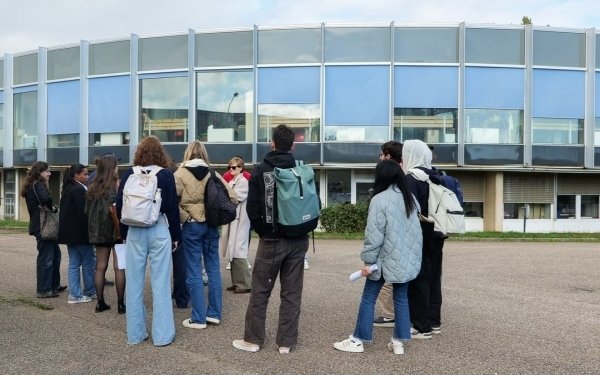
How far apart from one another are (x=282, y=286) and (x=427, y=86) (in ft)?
60.7

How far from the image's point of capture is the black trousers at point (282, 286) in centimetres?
523

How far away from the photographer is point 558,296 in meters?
8.02

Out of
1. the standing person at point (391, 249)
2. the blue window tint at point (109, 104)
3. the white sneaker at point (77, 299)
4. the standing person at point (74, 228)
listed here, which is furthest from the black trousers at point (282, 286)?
the blue window tint at point (109, 104)

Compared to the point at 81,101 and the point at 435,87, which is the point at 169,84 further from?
the point at 435,87

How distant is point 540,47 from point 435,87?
454 centimetres

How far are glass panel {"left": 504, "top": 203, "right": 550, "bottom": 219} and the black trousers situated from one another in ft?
64.0

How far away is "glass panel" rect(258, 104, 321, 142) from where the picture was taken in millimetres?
22688

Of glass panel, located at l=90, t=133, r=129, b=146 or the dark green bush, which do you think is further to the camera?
glass panel, located at l=90, t=133, r=129, b=146

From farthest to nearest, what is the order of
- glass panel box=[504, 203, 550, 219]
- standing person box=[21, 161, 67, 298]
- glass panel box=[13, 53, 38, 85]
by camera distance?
glass panel box=[13, 53, 38, 85]
glass panel box=[504, 203, 550, 219]
standing person box=[21, 161, 67, 298]

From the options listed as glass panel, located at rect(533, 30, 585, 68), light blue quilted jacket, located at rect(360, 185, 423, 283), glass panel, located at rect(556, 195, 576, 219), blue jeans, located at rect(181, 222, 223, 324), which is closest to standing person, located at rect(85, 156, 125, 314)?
blue jeans, located at rect(181, 222, 223, 324)

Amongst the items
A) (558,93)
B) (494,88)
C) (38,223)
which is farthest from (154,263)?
(558,93)

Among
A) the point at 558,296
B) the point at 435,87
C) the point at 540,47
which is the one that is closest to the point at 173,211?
the point at 558,296

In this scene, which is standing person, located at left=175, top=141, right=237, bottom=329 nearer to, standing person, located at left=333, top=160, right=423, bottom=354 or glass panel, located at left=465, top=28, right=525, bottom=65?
standing person, located at left=333, top=160, right=423, bottom=354

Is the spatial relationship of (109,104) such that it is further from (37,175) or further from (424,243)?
(424,243)
